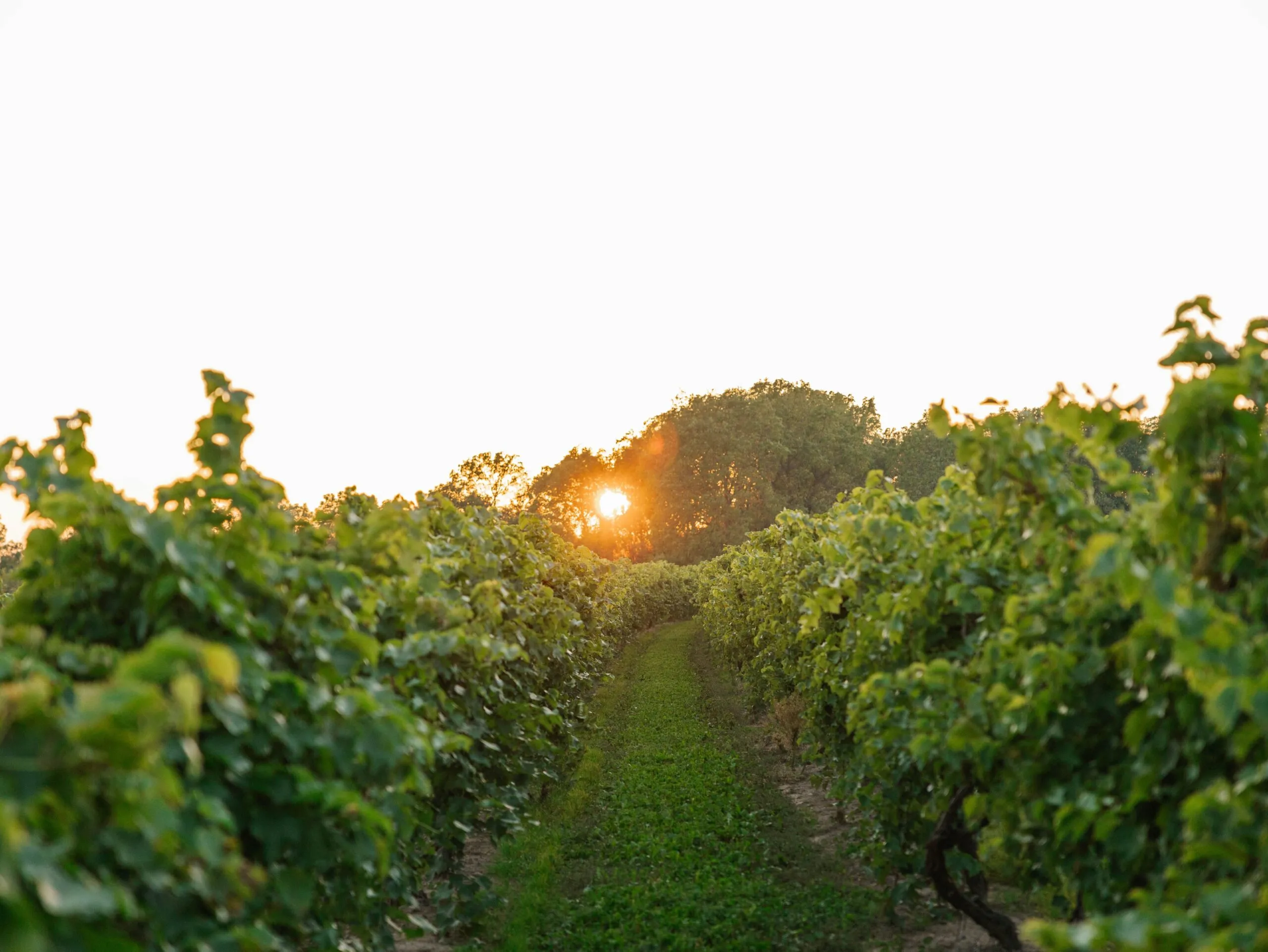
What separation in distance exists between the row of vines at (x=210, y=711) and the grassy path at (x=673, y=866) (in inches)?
115

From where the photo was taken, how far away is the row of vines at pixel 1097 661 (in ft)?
8.11

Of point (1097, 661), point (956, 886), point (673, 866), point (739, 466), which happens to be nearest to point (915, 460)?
point (739, 466)

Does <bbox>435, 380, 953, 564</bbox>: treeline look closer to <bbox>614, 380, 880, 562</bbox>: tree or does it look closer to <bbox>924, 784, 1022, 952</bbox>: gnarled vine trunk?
<bbox>614, 380, 880, 562</bbox>: tree

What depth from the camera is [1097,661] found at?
11.4 ft

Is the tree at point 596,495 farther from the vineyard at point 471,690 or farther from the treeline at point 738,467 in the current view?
the vineyard at point 471,690

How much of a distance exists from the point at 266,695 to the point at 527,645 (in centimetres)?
569

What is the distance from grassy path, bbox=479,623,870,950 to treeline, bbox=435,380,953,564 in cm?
4642

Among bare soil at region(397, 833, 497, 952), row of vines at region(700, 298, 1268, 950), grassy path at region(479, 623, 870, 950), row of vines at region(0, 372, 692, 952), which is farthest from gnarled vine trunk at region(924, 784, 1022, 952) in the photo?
bare soil at region(397, 833, 497, 952)

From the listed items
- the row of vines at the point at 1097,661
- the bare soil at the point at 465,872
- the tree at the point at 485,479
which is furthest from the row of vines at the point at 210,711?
the tree at the point at 485,479

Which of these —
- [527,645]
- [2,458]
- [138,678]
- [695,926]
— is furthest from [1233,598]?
[527,645]

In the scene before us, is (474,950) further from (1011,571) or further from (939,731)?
(1011,571)

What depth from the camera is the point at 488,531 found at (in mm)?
8609

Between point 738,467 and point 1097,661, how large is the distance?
60.7 metres

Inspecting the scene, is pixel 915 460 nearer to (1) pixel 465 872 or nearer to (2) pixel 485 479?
(2) pixel 485 479
